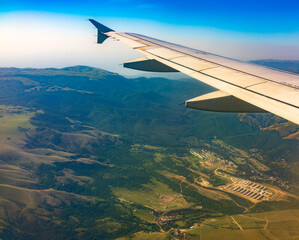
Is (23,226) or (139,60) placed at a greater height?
(139,60)

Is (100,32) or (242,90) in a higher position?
(100,32)

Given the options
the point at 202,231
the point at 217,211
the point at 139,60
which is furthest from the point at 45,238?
the point at 139,60

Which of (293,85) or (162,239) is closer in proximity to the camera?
(293,85)

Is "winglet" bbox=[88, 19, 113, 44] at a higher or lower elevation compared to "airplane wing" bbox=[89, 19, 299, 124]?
higher

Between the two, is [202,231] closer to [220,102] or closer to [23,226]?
[23,226]

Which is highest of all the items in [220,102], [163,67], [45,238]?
[163,67]

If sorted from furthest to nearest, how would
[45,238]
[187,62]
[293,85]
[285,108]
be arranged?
[45,238]
[187,62]
[293,85]
[285,108]

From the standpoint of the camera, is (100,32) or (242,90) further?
(100,32)

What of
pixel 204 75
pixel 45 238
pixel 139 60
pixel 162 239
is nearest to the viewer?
pixel 204 75

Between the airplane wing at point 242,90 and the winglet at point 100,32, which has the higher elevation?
the winglet at point 100,32

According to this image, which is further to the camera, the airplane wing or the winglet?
the winglet

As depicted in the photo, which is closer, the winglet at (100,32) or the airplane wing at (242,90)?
the airplane wing at (242,90)
